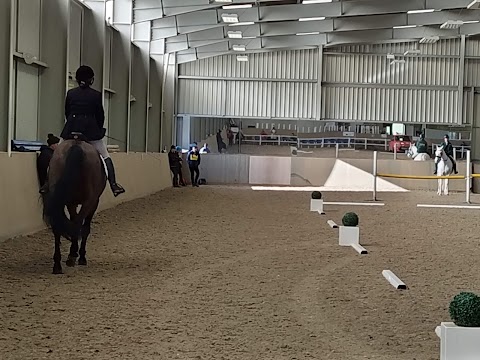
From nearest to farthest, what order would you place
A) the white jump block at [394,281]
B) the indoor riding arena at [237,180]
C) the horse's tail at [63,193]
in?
the indoor riding arena at [237,180]
the white jump block at [394,281]
the horse's tail at [63,193]

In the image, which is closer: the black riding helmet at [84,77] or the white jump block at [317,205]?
the black riding helmet at [84,77]

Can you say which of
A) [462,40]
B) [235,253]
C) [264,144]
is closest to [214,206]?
[235,253]

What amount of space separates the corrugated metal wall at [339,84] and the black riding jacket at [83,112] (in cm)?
2431

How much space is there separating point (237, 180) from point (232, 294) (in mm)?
25172

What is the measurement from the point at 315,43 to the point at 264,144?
467cm

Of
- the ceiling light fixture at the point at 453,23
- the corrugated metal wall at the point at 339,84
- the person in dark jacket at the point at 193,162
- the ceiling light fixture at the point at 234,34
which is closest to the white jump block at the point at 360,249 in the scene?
the ceiling light fixture at the point at 453,23

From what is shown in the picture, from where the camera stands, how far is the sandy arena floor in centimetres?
421

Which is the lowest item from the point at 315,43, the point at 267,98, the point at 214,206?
the point at 214,206

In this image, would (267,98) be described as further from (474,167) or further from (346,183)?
(474,167)

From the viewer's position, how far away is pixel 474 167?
91.2 feet

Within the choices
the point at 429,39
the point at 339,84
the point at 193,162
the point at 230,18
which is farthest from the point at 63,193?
the point at 339,84

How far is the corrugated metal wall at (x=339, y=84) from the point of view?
31062 mm

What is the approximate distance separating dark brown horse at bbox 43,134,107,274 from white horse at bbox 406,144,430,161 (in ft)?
76.1

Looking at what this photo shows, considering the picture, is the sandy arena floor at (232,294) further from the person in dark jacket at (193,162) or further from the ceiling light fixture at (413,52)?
the ceiling light fixture at (413,52)
